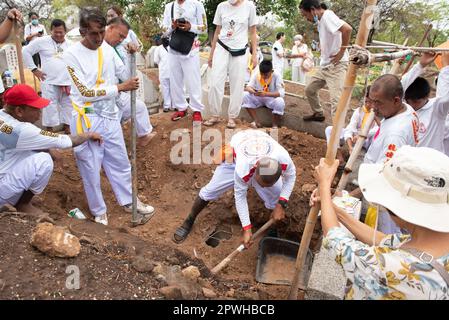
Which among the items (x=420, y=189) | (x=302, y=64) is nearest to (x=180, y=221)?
(x=420, y=189)

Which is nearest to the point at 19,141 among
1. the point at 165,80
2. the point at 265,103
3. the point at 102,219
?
the point at 102,219

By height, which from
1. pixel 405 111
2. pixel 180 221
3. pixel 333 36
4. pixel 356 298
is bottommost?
pixel 180 221

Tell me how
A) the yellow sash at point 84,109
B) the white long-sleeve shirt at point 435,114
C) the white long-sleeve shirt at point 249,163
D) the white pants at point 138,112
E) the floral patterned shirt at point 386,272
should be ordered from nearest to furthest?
the floral patterned shirt at point 386,272 < the white long-sleeve shirt at point 435,114 < the white long-sleeve shirt at point 249,163 < the yellow sash at point 84,109 < the white pants at point 138,112

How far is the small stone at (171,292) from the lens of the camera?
227 cm

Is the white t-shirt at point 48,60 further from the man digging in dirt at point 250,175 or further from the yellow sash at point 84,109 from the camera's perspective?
the man digging in dirt at point 250,175

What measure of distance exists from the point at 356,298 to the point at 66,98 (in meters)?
5.51

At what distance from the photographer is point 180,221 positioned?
4660mm

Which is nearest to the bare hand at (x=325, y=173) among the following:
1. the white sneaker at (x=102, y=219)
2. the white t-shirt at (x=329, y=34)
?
the white sneaker at (x=102, y=219)

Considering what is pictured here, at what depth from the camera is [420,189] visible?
151cm

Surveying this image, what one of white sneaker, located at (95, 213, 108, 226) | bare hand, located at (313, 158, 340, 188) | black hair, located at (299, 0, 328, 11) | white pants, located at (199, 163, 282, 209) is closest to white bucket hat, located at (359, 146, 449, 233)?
bare hand, located at (313, 158, 340, 188)

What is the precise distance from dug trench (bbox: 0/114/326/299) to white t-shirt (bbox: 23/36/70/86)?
1176mm

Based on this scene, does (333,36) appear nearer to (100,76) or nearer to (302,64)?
(100,76)

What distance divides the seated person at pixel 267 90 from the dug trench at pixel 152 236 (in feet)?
2.28

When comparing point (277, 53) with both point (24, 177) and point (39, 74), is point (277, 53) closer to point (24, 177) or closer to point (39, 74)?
point (39, 74)
